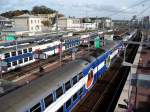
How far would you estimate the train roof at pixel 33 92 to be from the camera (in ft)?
33.6

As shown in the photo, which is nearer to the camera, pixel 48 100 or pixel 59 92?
pixel 48 100

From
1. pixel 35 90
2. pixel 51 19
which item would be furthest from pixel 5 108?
pixel 51 19

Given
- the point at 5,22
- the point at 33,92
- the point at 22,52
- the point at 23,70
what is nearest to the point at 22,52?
the point at 22,52

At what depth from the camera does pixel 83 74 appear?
18.5 metres

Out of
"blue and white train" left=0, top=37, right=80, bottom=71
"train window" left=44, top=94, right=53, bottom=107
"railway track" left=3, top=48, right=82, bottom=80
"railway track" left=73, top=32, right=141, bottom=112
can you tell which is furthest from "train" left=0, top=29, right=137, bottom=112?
"railway track" left=3, top=48, right=82, bottom=80

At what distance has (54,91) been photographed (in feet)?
43.6

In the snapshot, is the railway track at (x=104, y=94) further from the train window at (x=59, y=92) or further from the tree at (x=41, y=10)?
→ the tree at (x=41, y=10)

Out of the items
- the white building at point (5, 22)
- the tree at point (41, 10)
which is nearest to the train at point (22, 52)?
the white building at point (5, 22)

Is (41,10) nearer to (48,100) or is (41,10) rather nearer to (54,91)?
(54,91)

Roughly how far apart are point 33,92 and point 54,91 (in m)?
1.81

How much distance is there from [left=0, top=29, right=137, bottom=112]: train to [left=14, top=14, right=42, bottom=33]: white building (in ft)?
241

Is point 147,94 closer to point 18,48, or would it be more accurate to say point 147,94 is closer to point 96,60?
point 96,60

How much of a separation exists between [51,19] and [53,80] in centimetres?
11873

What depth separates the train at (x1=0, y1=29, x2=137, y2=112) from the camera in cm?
1069
